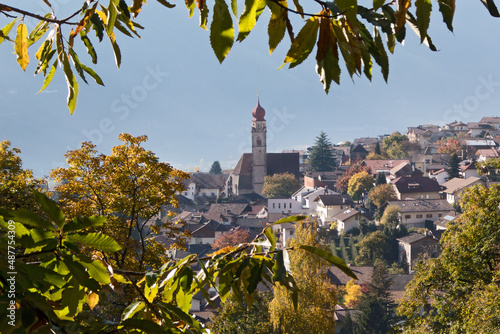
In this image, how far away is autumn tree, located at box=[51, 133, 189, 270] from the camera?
8.14m

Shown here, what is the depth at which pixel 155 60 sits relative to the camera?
199 metres

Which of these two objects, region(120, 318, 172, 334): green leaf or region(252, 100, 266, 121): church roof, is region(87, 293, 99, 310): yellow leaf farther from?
region(252, 100, 266, 121): church roof

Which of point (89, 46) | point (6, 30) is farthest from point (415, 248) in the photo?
point (6, 30)

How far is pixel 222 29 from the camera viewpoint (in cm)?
74

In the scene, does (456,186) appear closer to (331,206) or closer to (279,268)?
(331,206)

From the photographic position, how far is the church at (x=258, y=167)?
64938 mm

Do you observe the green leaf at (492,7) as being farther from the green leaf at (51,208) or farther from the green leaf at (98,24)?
the green leaf at (98,24)

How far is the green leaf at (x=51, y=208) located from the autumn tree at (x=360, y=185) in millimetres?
50112

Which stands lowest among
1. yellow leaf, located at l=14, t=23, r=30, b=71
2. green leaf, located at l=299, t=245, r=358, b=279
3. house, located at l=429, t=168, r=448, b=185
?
green leaf, located at l=299, t=245, r=358, b=279

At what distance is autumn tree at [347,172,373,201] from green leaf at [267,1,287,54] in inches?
1973

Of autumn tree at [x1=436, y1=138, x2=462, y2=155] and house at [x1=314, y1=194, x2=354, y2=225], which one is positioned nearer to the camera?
house at [x1=314, y1=194, x2=354, y2=225]

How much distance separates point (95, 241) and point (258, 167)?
211ft

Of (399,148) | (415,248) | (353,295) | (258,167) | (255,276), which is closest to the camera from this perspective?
(255,276)


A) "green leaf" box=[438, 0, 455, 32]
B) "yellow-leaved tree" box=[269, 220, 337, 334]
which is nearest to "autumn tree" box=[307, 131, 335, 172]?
"yellow-leaved tree" box=[269, 220, 337, 334]
